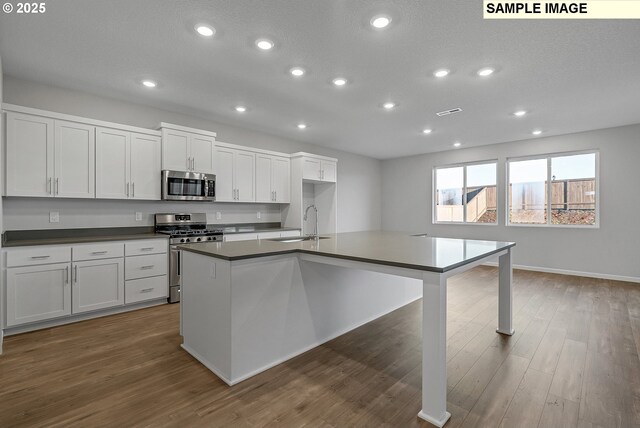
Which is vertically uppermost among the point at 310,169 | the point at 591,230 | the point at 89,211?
the point at 310,169

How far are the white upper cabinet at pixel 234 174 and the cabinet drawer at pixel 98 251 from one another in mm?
1535

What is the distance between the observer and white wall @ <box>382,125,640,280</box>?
5.04m

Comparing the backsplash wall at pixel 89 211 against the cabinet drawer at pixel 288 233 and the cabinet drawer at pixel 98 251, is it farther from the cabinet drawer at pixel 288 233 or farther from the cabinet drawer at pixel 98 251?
the cabinet drawer at pixel 288 233

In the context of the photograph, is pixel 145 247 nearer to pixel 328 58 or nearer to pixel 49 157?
pixel 49 157

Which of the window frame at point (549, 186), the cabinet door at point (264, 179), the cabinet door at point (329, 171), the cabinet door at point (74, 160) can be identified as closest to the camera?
the cabinet door at point (74, 160)

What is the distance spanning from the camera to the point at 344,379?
7.01 feet

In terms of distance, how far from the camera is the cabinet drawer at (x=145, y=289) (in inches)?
140

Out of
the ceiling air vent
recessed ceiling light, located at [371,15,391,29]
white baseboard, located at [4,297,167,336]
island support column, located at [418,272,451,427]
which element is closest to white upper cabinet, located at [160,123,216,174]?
white baseboard, located at [4,297,167,336]

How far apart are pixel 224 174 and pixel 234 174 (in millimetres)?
174

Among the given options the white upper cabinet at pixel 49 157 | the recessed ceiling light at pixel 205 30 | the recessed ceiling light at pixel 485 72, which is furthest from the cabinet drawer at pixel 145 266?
the recessed ceiling light at pixel 485 72

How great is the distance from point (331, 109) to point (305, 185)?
94.0 inches

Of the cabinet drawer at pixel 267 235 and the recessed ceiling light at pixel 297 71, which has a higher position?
the recessed ceiling light at pixel 297 71

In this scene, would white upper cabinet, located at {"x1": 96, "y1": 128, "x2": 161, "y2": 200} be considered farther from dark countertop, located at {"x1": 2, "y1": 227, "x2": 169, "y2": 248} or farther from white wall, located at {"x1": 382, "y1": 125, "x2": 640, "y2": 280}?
white wall, located at {"x1": 382, "y1": 125, "x2": 640, "y2": 280}

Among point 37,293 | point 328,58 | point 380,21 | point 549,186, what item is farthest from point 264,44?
point 549,186
